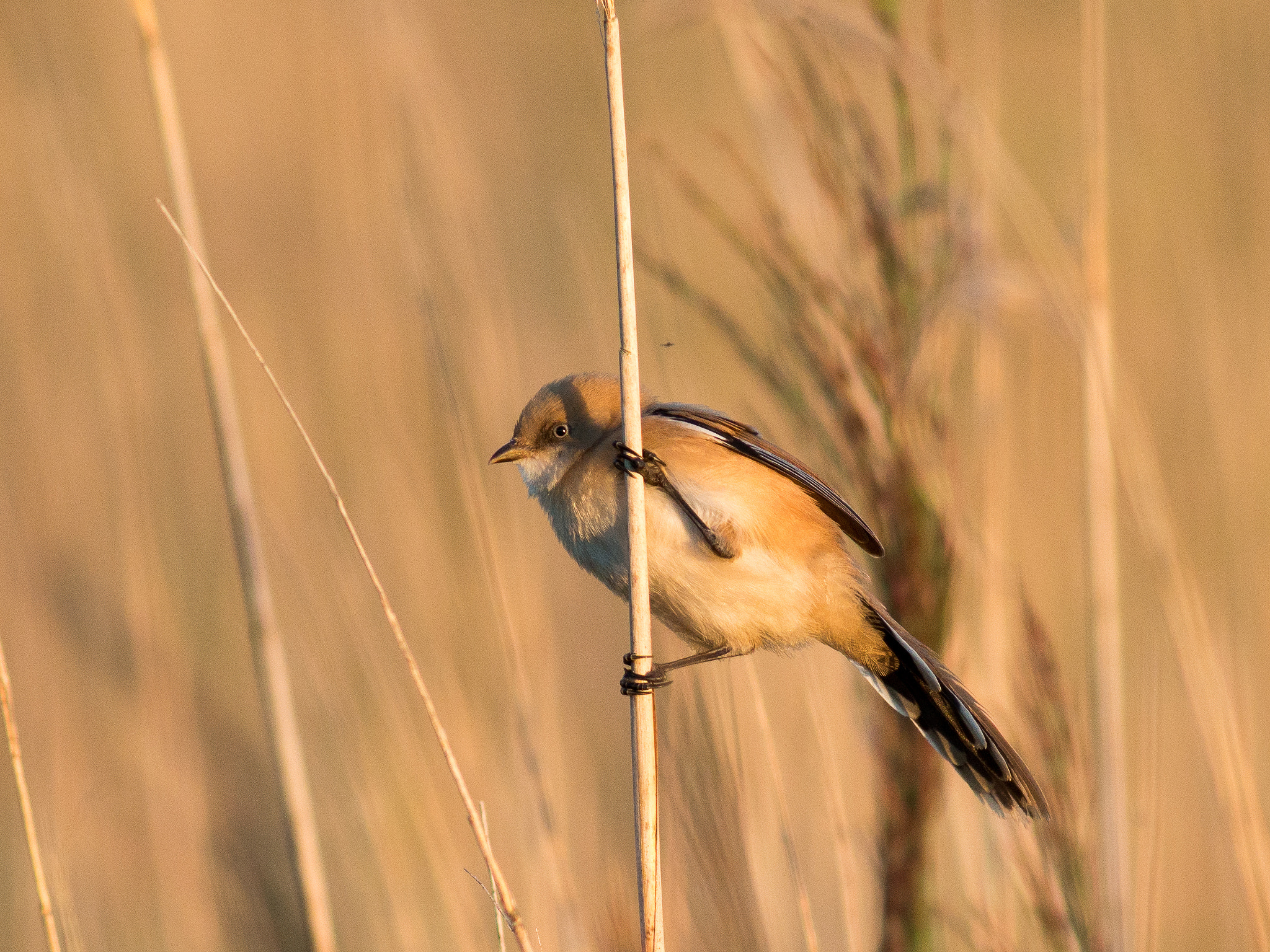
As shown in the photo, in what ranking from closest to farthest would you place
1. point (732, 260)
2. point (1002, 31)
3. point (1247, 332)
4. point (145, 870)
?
point (145, 870) → point (1247, 332) → point (1002, 31) → point (732, 260)

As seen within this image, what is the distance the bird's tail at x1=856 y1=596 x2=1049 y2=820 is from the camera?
7.77 feet

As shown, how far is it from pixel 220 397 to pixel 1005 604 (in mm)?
1924

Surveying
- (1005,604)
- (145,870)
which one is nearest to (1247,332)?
(1005,604)

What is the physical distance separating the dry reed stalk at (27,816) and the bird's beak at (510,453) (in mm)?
1079

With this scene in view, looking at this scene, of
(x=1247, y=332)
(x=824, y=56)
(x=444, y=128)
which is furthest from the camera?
(x=1247, y=332)

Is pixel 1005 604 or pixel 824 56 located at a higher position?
pixel 824 56

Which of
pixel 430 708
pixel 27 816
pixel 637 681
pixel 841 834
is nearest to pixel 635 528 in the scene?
pixel 637 681

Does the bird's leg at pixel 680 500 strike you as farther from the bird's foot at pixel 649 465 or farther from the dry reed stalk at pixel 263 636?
the dry reed stalk at pixel 263 636

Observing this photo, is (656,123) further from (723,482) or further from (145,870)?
(145,870)

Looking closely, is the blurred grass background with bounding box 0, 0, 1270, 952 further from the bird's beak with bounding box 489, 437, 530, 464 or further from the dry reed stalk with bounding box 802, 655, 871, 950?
the bird's beak with bounding box 489, 437, 530, 464

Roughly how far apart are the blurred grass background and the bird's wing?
84mm

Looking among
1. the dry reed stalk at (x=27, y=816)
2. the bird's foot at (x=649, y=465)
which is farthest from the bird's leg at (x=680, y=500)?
the dry reed stalk at (x=27, y=816)

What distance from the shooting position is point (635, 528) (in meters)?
2.06

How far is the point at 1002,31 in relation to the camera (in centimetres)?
554
